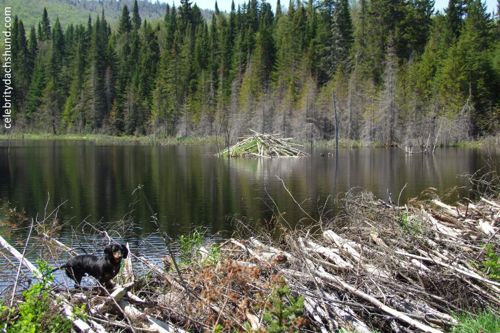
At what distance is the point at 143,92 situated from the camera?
10969 cm

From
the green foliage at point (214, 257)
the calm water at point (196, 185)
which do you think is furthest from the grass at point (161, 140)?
the green foliage at point (214, 257)

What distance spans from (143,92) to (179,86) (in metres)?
8.48

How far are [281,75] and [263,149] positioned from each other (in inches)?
1566

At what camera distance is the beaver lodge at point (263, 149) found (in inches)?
2197

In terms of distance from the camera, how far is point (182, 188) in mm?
31109

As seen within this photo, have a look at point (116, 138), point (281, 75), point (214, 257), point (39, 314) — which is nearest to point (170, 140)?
point (116, 138)

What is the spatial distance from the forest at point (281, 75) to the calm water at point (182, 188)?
2237 cm

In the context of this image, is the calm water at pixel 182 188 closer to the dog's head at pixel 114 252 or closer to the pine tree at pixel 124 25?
the dog's head at pixel 114 252

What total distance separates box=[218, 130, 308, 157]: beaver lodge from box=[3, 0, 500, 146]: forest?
8.86m

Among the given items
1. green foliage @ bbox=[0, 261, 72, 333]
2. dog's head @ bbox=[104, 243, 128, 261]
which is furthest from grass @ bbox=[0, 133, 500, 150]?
green foliage @ bbox=[0, 261, 72, 333]

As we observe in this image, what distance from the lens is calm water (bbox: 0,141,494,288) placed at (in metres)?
20.0

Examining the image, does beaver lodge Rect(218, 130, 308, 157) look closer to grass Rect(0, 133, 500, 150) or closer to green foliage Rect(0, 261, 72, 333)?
grass Rect(0, 133, 500, 150)

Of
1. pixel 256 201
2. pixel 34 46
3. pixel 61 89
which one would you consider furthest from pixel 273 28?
pixel 256 201

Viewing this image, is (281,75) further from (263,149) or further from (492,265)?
(492,265)
